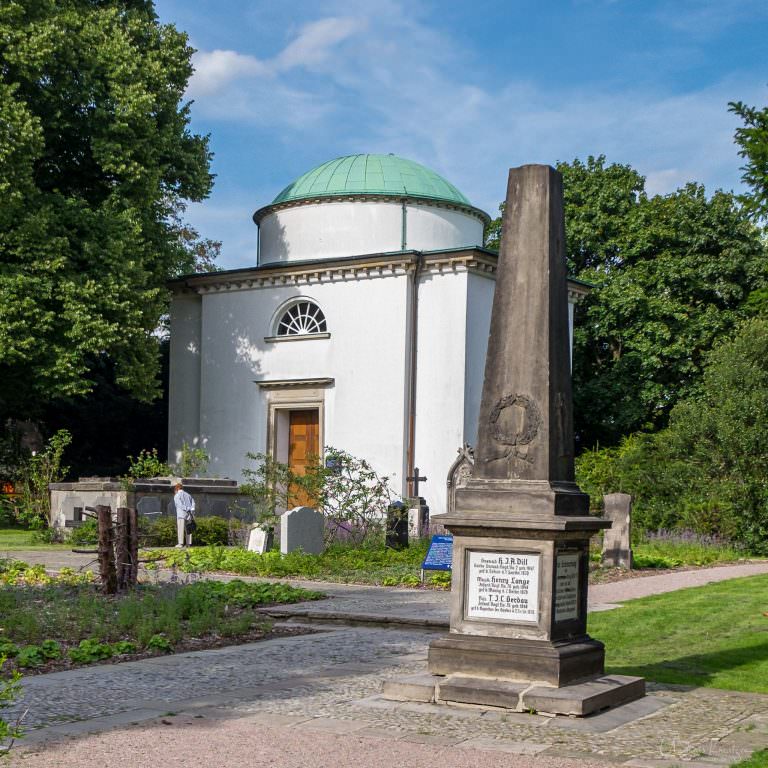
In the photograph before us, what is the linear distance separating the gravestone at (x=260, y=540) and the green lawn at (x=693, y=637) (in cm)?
763

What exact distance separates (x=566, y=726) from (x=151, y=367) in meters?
21.9

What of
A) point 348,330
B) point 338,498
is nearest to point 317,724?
point 338,498

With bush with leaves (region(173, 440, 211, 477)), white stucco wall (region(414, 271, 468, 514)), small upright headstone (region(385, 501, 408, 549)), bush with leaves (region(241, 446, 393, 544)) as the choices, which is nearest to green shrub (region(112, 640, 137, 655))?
bush with leaves (region(241, 446, 393, 544))

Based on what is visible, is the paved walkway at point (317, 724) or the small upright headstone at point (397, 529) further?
the small upright headstone at point (397, 529)

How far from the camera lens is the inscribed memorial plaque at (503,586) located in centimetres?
737

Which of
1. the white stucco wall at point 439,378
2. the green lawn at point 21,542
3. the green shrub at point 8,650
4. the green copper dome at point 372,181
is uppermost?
the green copper dome at point 372,181

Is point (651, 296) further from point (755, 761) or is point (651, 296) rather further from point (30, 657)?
point (755, 761)

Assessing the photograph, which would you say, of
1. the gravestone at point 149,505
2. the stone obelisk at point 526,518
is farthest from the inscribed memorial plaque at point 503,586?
the gravestone at point 149,505

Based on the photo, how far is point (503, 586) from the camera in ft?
24.5

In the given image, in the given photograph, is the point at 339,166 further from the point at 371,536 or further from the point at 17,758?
the point at 17,758

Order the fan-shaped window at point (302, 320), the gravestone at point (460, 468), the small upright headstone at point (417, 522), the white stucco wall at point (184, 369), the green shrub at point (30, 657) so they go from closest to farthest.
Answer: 1. the green shrub at point (30, 657)
2. the small upright headstone at point (417, 522)
3. the gravestone at point (460, 468)
4. the fan-shaped window at point (302, 320)
5. the white stucco wall at point (184, 369)

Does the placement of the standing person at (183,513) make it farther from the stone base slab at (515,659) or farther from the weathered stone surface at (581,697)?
the weathered stone surface at (581,697)

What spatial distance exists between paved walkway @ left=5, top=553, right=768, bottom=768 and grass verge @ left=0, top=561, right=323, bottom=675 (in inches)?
18.3

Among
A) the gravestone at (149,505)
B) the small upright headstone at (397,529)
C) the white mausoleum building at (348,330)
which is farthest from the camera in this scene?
the white mausoleum building at (348,330)
